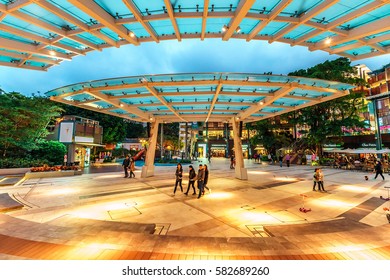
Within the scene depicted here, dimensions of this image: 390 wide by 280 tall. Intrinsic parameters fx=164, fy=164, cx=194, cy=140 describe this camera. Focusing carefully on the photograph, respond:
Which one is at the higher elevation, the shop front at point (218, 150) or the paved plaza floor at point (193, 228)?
the shop front at point (218, 150)

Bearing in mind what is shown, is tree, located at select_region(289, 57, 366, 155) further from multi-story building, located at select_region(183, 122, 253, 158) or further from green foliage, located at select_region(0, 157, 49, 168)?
green foliage, located at select_region(0, 157, 49, 168)

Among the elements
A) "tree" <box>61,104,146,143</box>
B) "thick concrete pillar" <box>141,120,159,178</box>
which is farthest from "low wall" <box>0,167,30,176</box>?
"tree" <box>61,104,146,143</box>

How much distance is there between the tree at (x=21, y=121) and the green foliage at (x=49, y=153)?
1.31 metres

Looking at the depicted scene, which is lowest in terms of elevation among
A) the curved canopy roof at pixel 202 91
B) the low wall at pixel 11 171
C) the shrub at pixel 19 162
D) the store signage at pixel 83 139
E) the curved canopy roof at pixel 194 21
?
the low wall at pixel 11 171

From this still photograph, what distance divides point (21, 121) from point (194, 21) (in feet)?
77.4

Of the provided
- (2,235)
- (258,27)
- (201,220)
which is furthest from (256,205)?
(2,235)

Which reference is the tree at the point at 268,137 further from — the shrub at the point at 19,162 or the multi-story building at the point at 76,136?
the shrub at the point at 19,162

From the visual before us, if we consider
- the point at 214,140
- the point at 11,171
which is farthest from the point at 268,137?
the point at 11,171

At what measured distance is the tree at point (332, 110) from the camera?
965 inches

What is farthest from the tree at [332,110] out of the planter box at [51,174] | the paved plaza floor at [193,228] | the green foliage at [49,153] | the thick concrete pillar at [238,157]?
the green foliage at [49,153]

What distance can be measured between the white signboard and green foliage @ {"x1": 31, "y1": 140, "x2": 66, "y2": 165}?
2.71m

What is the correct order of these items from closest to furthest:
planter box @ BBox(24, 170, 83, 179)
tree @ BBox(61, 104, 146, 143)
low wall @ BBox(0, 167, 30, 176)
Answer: planter box @ BBox(24, 170, 83, 179)
low wall @ BBox(0, 167, 30, 176)
tree @ BBox(61, 104, 146, 143)

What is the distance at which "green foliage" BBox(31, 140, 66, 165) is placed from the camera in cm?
2041
